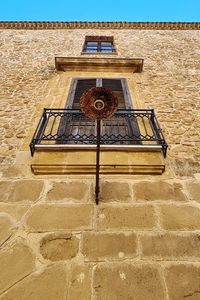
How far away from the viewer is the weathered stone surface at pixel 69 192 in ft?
9.82

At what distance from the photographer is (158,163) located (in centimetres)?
335

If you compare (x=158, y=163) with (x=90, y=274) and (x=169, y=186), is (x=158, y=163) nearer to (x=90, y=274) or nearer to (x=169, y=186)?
(x=169, y=186)

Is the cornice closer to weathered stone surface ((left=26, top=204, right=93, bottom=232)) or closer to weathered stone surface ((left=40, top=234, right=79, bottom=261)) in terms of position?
weathered stone surface ((left=26, top=204, right=93, bottom=232))

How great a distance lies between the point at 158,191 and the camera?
10.2 feet

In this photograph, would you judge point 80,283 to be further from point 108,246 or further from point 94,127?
point 94,127

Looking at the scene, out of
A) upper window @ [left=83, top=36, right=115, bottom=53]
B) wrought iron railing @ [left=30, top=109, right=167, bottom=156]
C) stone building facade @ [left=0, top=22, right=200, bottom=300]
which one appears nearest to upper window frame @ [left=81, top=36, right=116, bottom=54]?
upper window @ [left=83, top=36, right=115, bottom=53]

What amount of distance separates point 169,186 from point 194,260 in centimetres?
100

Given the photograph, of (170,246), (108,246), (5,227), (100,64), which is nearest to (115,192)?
(108,246)

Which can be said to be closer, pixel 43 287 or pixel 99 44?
pixel 43 287

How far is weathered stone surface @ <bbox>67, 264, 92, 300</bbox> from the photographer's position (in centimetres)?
210

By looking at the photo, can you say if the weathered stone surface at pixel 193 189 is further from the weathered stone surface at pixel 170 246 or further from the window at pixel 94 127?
the window at pixel 94 127

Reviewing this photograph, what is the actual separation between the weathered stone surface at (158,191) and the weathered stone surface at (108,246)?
61 cm

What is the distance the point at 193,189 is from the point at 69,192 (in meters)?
1.57

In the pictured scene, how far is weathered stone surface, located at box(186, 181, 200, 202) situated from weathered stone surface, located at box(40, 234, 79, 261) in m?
1.52
